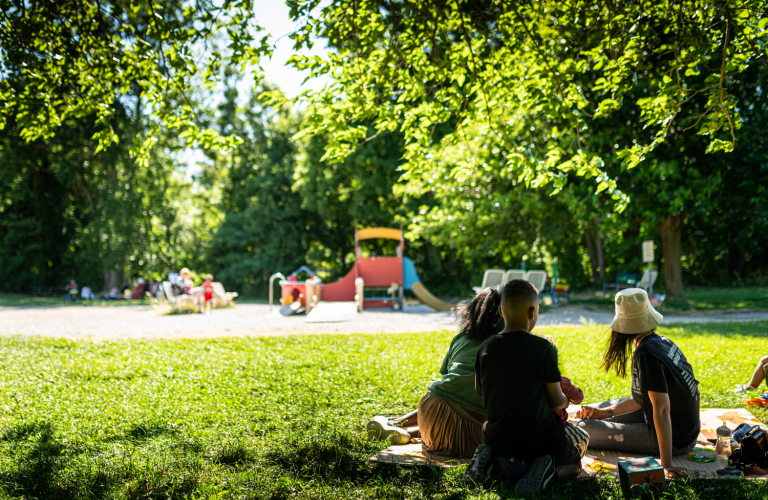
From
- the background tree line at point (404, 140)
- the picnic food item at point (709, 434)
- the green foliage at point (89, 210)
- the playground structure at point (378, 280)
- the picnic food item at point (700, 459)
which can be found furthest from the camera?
the green foliage at point (89, 210)

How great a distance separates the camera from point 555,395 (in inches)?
126

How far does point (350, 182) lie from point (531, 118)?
1322 centimetres

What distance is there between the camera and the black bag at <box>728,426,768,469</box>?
3533 mm

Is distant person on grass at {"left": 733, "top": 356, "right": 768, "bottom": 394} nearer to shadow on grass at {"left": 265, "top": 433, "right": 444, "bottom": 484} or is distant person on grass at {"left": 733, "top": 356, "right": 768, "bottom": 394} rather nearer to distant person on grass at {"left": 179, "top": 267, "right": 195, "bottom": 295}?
shadow on grass at {"left": 265, "top": 433, "right": 444, "bottom": 484}

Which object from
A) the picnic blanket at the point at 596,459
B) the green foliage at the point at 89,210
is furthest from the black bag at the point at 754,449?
the green foliage at the point at 89,210

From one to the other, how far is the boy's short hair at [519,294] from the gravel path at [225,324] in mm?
8132

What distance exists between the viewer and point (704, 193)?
46.5 feet

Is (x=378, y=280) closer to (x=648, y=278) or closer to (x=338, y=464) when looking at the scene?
(x=648, y=278)

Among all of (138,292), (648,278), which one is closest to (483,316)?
(648,278)

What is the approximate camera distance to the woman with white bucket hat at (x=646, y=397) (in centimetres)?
348

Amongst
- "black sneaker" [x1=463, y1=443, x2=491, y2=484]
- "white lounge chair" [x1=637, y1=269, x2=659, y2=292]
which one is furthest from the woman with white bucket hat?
"white lounge chair" [x1=637, y1=269, x2=659, y2=292]

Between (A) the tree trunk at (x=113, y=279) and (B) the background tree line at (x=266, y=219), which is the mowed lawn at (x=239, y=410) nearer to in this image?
(B) the background tree line at (x=266, y=219)

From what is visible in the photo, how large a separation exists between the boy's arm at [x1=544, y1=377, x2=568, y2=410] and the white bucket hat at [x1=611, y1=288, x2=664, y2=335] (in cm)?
83

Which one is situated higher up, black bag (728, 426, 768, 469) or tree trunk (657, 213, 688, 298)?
tree trunk (657, 213, 688, 298)
